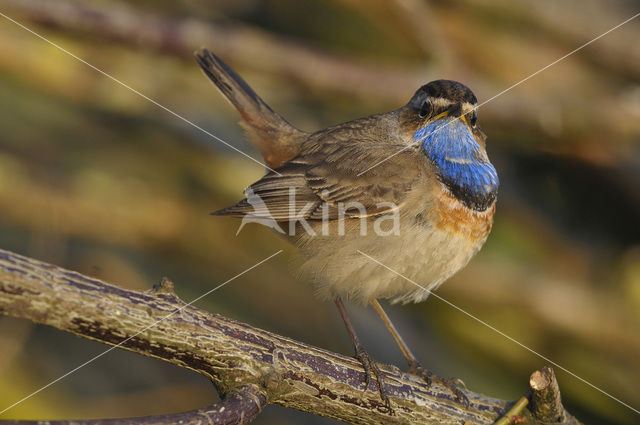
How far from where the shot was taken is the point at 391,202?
407cm

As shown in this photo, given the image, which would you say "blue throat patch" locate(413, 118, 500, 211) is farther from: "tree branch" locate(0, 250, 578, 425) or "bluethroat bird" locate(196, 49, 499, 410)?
"tree branch" locate(0, 250, 578, 425)

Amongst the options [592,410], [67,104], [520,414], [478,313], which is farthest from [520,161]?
[67,104]

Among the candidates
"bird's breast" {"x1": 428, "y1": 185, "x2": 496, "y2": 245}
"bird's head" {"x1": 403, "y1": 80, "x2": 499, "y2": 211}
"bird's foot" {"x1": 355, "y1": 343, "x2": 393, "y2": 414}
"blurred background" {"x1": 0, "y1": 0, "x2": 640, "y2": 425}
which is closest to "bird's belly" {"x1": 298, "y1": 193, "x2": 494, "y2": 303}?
"bird's breast" {"x1": 428, "y1": 185, "x2": 496, "y2": 245}

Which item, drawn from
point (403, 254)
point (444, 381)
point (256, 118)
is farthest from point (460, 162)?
point (256, 118)

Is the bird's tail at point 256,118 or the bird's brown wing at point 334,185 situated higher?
the bird's tail at point 256,118

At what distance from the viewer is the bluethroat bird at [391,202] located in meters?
3.96

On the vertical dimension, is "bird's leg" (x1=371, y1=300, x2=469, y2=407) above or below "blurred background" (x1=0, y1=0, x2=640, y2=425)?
below

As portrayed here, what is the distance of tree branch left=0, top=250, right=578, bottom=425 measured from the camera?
2.79 meters

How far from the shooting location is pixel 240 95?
4.95m

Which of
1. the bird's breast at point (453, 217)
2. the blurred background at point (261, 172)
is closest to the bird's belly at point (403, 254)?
the bird's breast at point (453, 217)

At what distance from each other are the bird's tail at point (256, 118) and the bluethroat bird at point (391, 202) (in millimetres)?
216

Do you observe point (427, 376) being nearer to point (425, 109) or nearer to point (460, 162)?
point (460, 162)

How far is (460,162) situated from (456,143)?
0.36 ft

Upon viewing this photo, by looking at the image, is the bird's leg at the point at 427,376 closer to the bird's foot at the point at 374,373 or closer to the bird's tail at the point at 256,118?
the bird's foot at the point at 374,373
